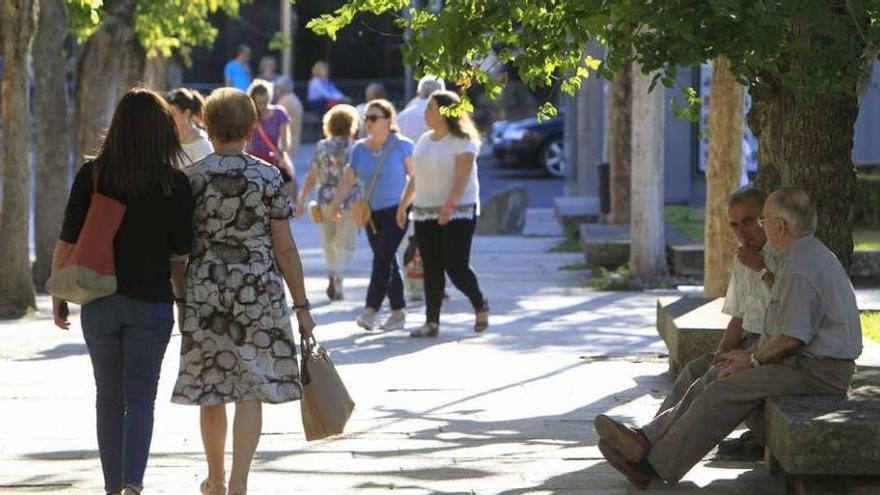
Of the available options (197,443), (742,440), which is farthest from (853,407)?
(197,443)

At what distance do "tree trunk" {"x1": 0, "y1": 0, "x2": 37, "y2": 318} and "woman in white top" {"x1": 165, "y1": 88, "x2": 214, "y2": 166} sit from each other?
2.43 meters

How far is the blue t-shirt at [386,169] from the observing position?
13.2 meters

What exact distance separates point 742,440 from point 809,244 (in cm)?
126

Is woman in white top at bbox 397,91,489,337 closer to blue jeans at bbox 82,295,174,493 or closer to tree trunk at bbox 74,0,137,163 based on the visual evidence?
tree trunk at bbox 74,0,137,163

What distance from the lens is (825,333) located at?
7242 millimetres

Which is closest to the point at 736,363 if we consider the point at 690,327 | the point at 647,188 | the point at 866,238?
the point at 690,327

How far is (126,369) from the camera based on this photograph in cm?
681

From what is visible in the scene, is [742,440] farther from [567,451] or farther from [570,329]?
[570,329]

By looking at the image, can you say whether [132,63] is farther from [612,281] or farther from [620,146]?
[620,146]

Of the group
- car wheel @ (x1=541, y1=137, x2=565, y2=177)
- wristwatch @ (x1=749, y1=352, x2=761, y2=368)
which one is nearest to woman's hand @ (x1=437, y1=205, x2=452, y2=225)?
wristwatch @ (x1=749, y1=352, x2=761, y2=368)

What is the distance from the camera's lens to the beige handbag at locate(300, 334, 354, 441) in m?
7.07

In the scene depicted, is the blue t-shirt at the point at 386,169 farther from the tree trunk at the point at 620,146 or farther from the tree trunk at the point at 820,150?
the tree trunk at the point at 620,146

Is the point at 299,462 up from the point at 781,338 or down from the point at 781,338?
down

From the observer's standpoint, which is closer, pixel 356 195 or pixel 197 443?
pixel 197 443
